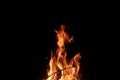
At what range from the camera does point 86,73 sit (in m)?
4.81

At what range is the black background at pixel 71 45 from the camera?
4.71m

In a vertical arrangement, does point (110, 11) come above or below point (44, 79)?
above

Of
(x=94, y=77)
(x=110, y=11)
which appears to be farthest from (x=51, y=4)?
(x=94, y=77)

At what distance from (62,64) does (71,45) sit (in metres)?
0.44

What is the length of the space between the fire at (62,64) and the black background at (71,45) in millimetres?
134

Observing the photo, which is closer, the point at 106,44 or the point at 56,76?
the point at 56,76

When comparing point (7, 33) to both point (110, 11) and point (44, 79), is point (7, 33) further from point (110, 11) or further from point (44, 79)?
point (110, 11)

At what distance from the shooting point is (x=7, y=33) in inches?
183

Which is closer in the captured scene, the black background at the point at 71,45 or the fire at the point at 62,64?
the fire at the point at 62,64

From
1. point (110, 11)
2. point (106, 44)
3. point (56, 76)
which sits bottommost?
point (56, 76)

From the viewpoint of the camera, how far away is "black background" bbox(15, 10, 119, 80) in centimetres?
471

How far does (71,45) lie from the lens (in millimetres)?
4820

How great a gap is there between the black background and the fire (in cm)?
13

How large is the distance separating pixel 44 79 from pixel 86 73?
25.3 inches
